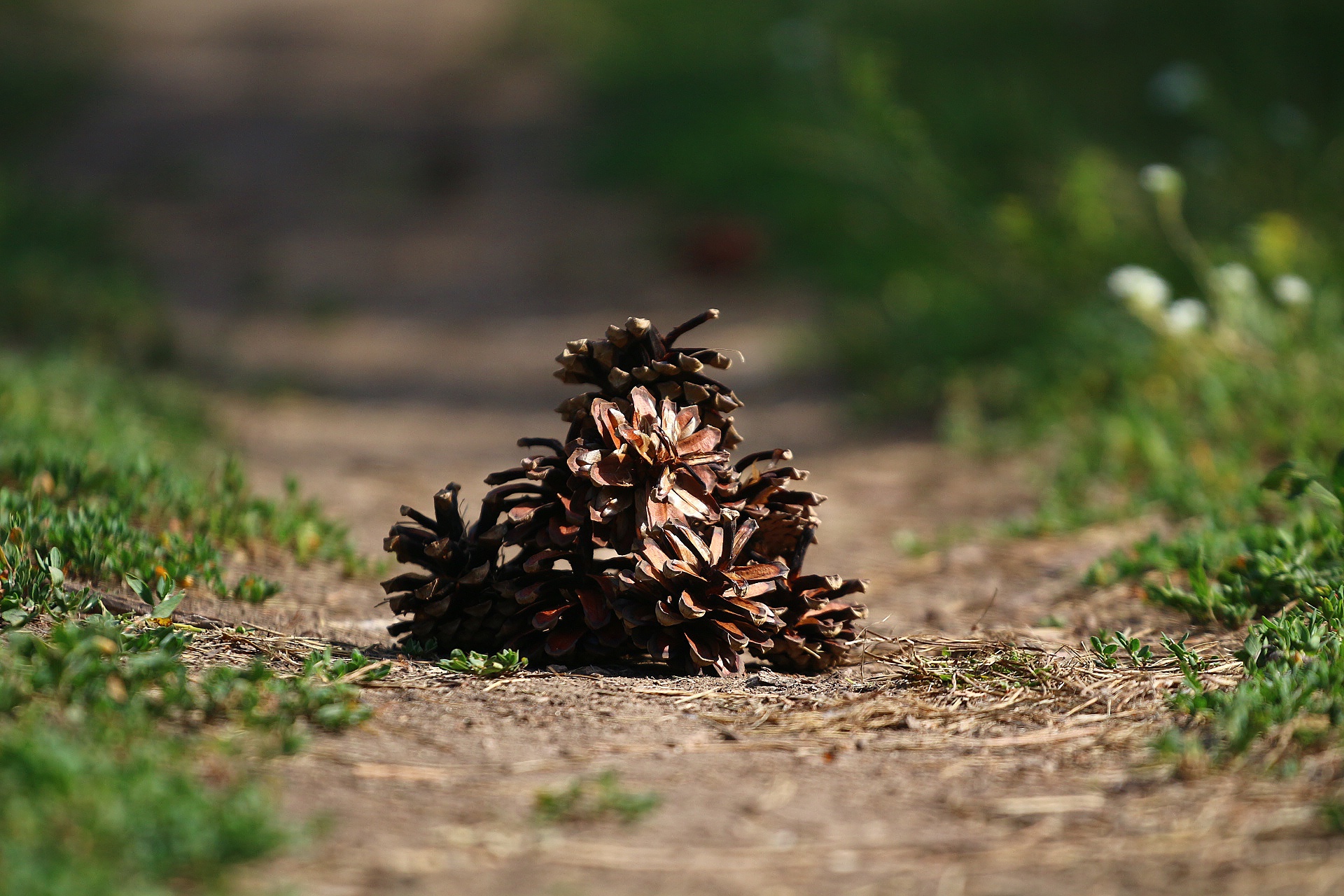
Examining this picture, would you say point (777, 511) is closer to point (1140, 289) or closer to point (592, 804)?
point (592, 804)

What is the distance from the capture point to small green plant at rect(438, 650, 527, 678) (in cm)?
234

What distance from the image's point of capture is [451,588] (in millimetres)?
2520

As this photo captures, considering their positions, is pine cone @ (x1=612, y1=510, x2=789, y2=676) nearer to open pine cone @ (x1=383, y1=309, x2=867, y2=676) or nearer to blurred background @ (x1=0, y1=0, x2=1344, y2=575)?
open pine cone @ (x1=383, y1=309, x2=867, y2=676)

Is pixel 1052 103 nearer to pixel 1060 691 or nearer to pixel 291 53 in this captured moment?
pixel 1060 691

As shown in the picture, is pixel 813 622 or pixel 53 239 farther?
pixel 53 239

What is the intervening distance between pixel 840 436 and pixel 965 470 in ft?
2.93

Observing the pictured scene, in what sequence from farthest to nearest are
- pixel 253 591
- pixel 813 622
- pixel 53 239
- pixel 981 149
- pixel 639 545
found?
pixel 53 239 < pixel 981 149 < pixel 253 591 < pixel 813 622 < pixel 639 545

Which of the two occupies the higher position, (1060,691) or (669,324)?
(669,324)

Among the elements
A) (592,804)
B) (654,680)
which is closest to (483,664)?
(654,680)

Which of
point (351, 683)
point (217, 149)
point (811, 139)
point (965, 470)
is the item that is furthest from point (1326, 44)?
point (217, 149)

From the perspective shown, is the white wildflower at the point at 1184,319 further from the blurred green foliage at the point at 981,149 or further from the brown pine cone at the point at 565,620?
the brown pine cone at the point at 565,620

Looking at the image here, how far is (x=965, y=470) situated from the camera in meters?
5.06

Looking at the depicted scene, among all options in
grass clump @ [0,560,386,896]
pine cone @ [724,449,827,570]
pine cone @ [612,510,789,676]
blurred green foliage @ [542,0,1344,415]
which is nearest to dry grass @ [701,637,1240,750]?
pine cone @ [612,510,789,676]

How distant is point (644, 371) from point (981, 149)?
6222mm
